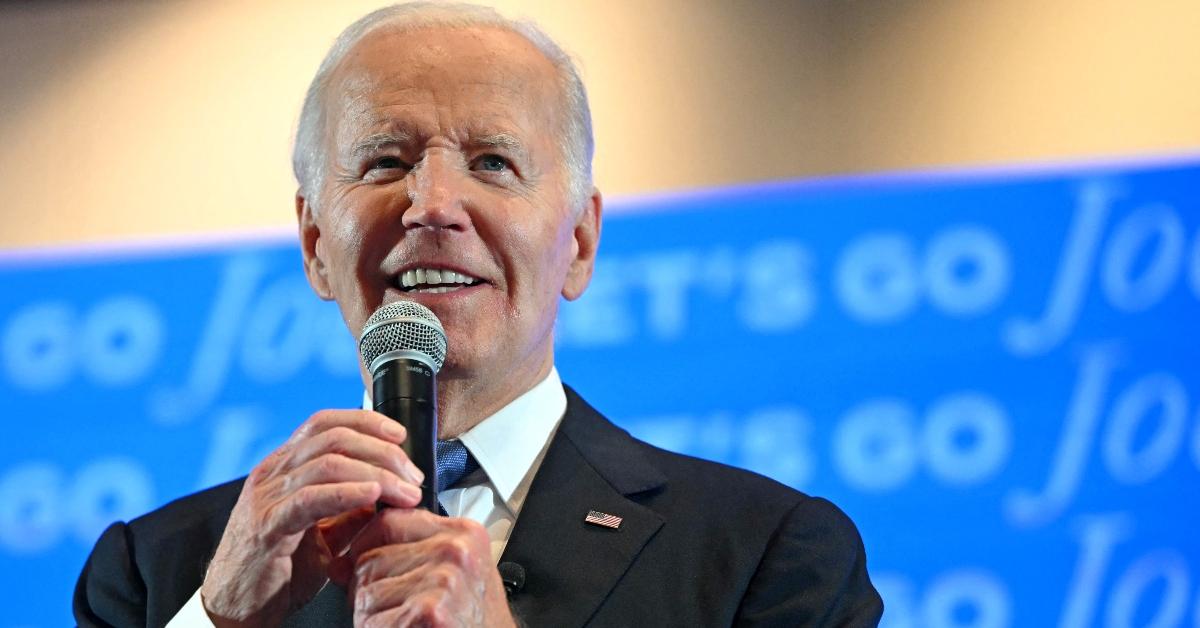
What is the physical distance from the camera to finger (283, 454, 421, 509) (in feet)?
4.39

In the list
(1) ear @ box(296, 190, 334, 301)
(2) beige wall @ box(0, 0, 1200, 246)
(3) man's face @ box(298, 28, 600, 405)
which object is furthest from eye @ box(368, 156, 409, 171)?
(2) beige wall @ box(0, 0, 1200, 246)

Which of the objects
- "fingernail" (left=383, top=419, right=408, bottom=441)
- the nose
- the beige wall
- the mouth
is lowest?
"fingernail" (left=383, top=419, right=408, bottom=441)

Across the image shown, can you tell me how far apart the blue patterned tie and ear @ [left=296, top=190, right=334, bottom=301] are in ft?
1.14

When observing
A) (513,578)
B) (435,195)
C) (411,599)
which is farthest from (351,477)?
(435,195)

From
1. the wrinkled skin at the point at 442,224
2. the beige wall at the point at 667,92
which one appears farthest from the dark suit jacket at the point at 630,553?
the beige wall at the point at 667,92

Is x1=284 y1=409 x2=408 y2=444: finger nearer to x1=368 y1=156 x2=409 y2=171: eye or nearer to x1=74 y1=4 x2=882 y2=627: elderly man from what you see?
x1=74 y1=4 x2=882 y2=627: elderly man

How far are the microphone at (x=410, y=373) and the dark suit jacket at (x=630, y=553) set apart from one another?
44 cm

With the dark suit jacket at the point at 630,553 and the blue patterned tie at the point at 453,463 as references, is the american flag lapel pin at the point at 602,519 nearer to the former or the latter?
the dark suit jacket at the point at 630,553

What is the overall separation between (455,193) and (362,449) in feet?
2.04

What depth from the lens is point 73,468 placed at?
11.0 ft

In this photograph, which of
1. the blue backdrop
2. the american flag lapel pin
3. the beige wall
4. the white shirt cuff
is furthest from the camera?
the beige wall

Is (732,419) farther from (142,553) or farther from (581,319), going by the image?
(142,553)

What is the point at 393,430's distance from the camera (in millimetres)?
1355

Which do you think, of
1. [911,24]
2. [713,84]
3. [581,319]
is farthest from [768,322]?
[911,24]
